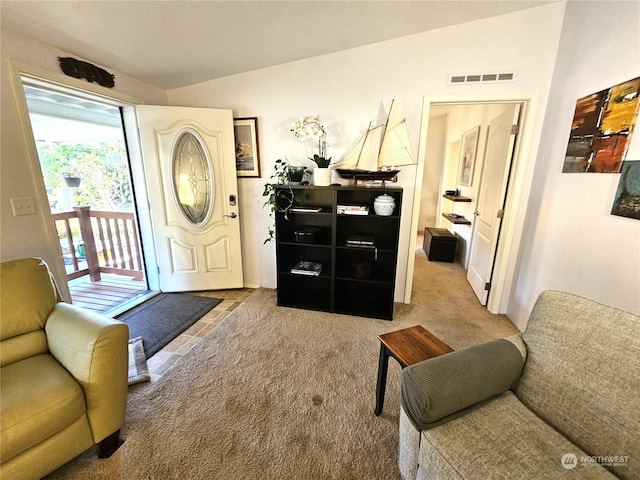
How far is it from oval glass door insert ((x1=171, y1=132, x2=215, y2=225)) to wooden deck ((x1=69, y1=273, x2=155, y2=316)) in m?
1.09

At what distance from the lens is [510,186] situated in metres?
2.43

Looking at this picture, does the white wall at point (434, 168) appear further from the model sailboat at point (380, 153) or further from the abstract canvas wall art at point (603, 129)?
the abstract canvas wall art at point (603, 129)

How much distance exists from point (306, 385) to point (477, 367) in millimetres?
1076

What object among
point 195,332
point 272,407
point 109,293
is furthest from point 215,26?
point 109,293

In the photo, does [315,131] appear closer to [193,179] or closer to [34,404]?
[193,179]

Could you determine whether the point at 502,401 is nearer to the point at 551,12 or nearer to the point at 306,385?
the point at 306,385

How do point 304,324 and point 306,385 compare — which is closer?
point 306,385

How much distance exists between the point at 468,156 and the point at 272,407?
4360mm

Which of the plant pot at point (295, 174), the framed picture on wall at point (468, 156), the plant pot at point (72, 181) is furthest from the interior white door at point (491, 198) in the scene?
the plant pot at point (72, 181)

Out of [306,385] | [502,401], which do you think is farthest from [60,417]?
[502,401]

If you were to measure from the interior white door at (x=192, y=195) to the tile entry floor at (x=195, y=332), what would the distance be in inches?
4.8

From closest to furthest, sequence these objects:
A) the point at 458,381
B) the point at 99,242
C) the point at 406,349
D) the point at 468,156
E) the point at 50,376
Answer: the point at 458,381 → the point at 50,376 → the point at 406,349 → the point at 99,242 → the point at 468,156

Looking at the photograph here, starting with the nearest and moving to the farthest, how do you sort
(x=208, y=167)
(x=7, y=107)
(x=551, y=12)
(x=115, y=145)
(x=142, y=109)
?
(x=7, y=107) < (x=551, y=12) < (x=142, y=109) < (x=208, y=167) < (x=115, y=145)

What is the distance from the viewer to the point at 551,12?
2027 millimetres
